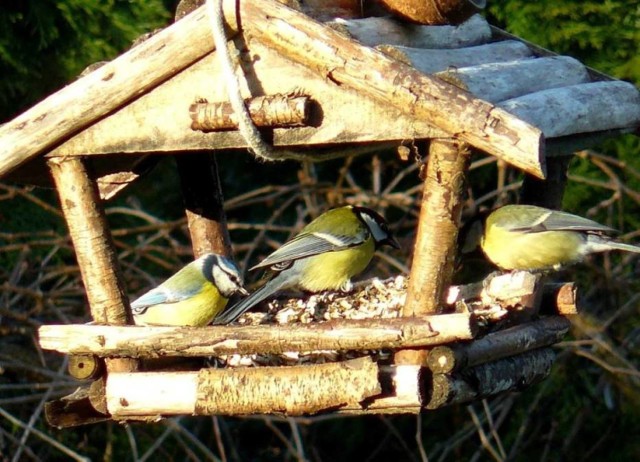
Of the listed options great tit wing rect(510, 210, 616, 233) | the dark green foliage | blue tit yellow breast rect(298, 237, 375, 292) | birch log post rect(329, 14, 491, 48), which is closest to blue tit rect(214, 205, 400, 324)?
blue tit yellow breast rect(298, 237, 375, 292)

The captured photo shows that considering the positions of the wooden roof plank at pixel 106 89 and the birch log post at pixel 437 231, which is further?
the wooden roof plank at pixel 106 89

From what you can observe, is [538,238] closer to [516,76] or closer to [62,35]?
[516,76]

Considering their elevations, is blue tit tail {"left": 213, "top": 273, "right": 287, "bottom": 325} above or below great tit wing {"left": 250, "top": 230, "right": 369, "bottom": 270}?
below

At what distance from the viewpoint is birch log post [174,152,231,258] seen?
3.54m

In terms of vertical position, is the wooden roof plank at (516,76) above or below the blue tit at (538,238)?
above

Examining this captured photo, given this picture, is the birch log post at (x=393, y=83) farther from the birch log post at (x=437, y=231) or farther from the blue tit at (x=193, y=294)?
the blue tit at (x=193, y=294)

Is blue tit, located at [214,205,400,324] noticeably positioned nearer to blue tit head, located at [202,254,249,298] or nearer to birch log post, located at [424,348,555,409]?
blue tit head, located at [202,254,249,298]

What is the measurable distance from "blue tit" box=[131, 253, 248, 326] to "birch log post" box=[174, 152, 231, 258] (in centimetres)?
8

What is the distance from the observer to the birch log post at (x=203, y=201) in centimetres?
354

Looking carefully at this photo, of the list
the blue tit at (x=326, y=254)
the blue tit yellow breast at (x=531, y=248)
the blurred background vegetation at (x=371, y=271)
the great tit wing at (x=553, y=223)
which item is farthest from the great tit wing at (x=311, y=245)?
the blurred background vegetation at (x=371, y=271)

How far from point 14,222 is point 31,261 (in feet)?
0.68

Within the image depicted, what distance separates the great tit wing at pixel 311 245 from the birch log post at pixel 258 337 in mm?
767

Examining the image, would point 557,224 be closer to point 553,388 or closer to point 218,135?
point 218,135

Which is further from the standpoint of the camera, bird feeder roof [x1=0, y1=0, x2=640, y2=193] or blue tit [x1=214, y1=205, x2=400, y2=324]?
blue tit [x1=214, y1=205, x2=400, y2=324]
